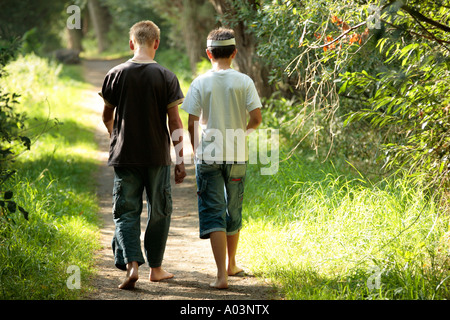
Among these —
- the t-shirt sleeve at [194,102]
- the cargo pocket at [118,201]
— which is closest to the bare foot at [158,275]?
the cargo pocket at [118,201]

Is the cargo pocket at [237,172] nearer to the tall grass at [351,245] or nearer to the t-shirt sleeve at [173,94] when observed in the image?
the t-shirt sleeve at [173,94]

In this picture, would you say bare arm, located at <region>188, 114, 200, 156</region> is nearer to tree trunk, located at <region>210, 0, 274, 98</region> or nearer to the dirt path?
the dirt path

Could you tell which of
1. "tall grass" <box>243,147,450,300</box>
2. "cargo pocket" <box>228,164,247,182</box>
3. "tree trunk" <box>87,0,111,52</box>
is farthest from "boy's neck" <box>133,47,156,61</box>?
"tree trunk" <box>87,0,111,52</box>

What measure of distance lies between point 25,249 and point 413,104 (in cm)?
359

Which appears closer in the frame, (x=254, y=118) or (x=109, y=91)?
(x=109, y=91)

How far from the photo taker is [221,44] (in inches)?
174

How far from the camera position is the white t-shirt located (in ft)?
14.5

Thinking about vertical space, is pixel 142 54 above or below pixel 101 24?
below

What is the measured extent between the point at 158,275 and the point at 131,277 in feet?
1.37

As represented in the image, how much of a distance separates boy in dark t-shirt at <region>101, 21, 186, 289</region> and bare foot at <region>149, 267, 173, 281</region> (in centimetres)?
29

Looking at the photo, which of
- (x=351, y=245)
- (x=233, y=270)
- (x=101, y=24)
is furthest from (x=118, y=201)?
(x=101, y=24)

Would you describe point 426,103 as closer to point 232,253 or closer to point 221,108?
point 221,108

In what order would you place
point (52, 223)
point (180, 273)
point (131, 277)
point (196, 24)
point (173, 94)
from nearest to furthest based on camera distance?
point (131, 277) < point (173, 94) < point (180, 273) < point (52, 223) < point (196, 24)

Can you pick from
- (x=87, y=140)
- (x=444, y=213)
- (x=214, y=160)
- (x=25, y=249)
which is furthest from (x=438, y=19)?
(x=87, y=140)
